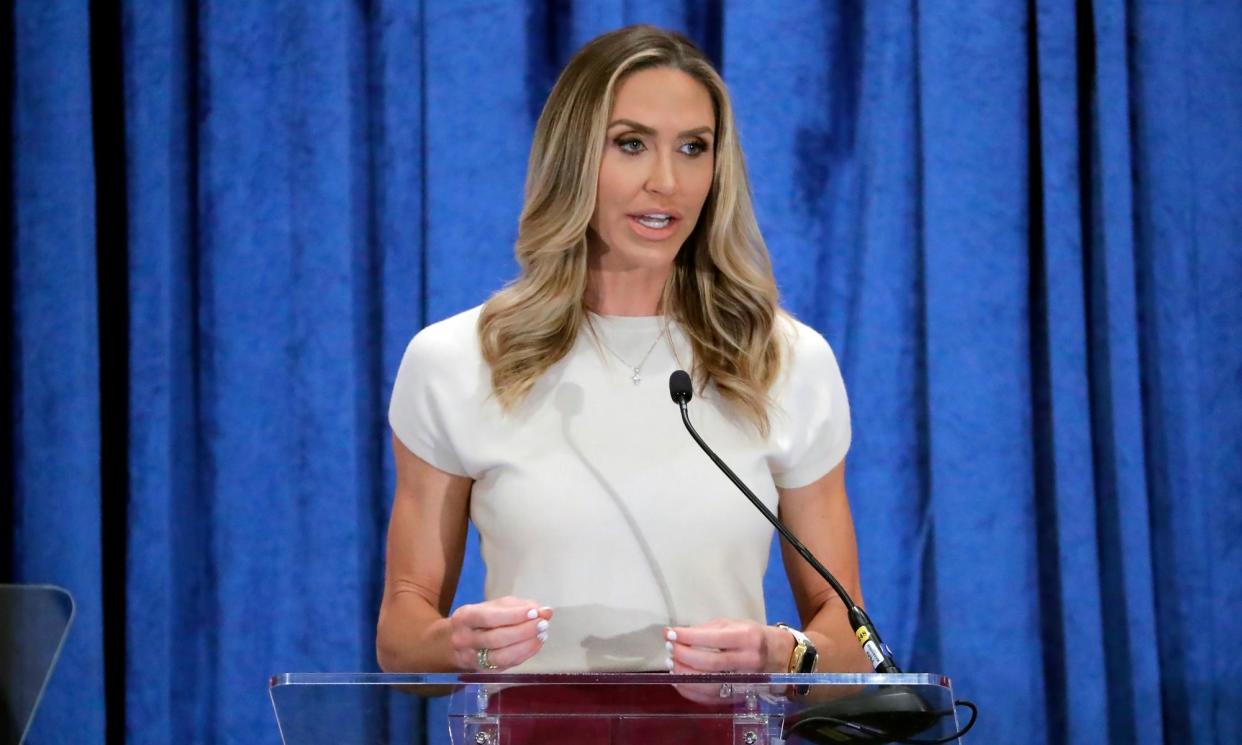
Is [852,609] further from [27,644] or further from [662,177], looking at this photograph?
[27,644]

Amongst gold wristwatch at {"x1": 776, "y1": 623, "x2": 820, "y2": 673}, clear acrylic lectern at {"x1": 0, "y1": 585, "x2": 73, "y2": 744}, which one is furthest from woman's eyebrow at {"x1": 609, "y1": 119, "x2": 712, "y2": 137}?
clear acrylic lectern at {"x1": 0, "y1": 585, "x2": 73, "y2": 744}

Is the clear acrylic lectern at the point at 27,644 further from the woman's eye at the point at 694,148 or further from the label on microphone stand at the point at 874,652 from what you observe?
the woman's eye at the point at 694,148

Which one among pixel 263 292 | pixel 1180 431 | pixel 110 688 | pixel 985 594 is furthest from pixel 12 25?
pixel 1180 431

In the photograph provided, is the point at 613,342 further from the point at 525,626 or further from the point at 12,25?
the point at 12,25

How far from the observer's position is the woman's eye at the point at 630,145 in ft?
6.03

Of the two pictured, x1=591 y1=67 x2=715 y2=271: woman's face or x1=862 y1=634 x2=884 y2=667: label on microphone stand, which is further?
x1=591 y1=67 x2=715 y2=271: woman's face

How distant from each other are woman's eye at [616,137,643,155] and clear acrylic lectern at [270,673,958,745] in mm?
890

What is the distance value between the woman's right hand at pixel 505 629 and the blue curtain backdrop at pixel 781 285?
1.25 meters

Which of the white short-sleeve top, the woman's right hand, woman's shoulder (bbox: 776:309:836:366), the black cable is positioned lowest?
the black cable

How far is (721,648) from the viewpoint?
4.25 feet

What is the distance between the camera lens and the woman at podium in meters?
1.73

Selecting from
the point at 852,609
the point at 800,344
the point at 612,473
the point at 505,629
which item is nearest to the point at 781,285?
the point at 800,344

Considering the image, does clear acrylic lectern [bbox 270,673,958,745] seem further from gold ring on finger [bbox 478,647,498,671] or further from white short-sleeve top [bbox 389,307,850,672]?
white short-sleeve top [bbox 389,307,850,672]

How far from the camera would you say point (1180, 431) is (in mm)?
2523
